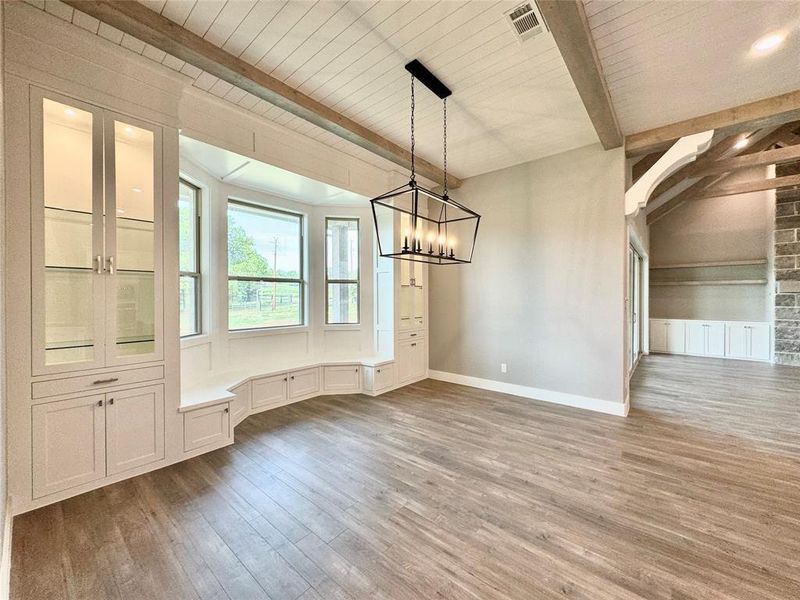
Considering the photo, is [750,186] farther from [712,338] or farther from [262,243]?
[262,243]

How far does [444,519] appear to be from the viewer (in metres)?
2.08

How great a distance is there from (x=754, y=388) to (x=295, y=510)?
6.84m

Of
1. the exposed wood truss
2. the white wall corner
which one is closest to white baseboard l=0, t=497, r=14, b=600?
the white wall corner

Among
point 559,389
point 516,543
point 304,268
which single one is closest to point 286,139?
point 304,268

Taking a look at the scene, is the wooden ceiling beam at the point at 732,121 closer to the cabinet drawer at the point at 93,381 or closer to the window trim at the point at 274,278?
the window trim at the point at 274,278

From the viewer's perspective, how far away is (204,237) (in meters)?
4.05

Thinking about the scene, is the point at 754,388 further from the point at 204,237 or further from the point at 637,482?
the point at 204,237

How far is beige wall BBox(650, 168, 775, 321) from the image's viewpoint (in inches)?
294

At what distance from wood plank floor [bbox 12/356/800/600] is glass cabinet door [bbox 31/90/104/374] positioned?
1123 mm

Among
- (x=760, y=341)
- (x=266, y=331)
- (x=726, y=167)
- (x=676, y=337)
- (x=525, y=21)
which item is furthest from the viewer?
(x=676, y=337)

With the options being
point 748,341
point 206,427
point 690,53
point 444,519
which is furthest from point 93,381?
point 748,341

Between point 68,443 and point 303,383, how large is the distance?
2.44 meters

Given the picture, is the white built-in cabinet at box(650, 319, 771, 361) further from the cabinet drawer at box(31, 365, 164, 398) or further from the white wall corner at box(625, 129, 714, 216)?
the cabinet drawer at box(31, 365, 164, 398)

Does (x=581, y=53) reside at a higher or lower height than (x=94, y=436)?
higher
